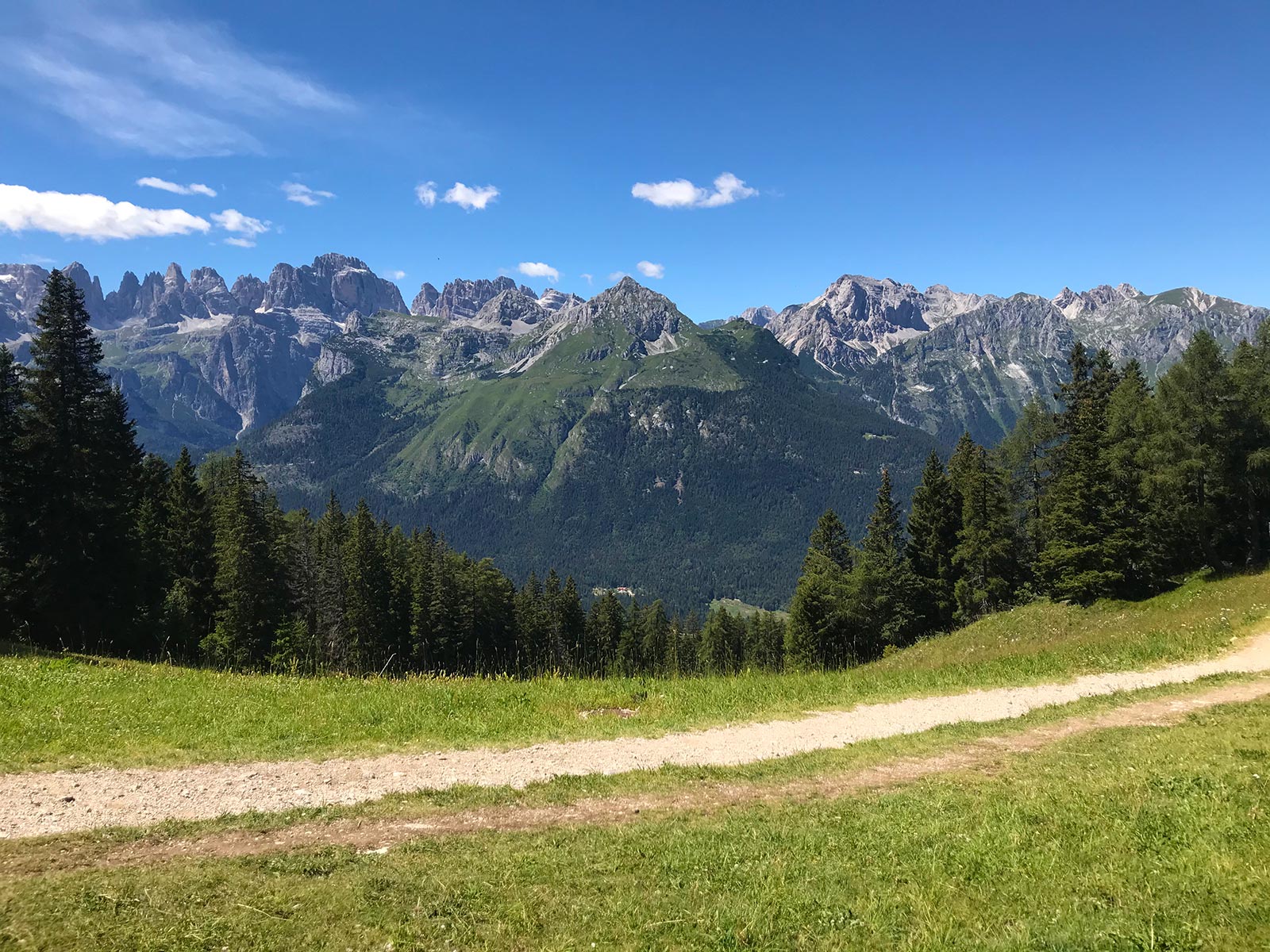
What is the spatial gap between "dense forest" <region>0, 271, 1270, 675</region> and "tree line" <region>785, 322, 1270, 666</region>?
0.16 m

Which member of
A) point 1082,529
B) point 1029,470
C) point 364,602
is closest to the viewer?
point 1082,529

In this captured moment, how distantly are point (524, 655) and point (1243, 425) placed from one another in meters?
72.5

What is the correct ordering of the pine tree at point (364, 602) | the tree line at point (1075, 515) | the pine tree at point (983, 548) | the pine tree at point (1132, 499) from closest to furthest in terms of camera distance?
1. the pine tree at point (1132, 499)
2. the tree line at point (1075, 515)
3. the pine tree at point (983, 548)
4. the pine tree at point (364, 602)

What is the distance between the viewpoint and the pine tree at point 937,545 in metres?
56.8

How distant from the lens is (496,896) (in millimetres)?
8344

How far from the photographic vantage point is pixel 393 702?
1936 cm

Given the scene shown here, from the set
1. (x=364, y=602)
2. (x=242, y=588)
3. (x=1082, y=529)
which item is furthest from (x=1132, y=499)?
(x=364, y=602)

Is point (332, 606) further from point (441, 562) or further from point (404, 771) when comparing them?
point (404, 771)

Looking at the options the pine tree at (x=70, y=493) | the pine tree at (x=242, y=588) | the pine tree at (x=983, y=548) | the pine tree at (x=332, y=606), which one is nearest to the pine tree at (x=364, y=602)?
the pine tree at (x=332, y=606)

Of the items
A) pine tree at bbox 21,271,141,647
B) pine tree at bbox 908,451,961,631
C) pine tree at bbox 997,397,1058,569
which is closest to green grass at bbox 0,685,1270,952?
pine tree at bbox 21,271,141,647

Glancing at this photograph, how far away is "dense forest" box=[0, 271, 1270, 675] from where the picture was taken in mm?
34594

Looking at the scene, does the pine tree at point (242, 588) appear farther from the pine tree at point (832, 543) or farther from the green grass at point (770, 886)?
the green grass at point (770, 886)

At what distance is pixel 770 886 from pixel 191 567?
54.8 meters

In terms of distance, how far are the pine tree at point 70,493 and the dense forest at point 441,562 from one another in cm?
9
